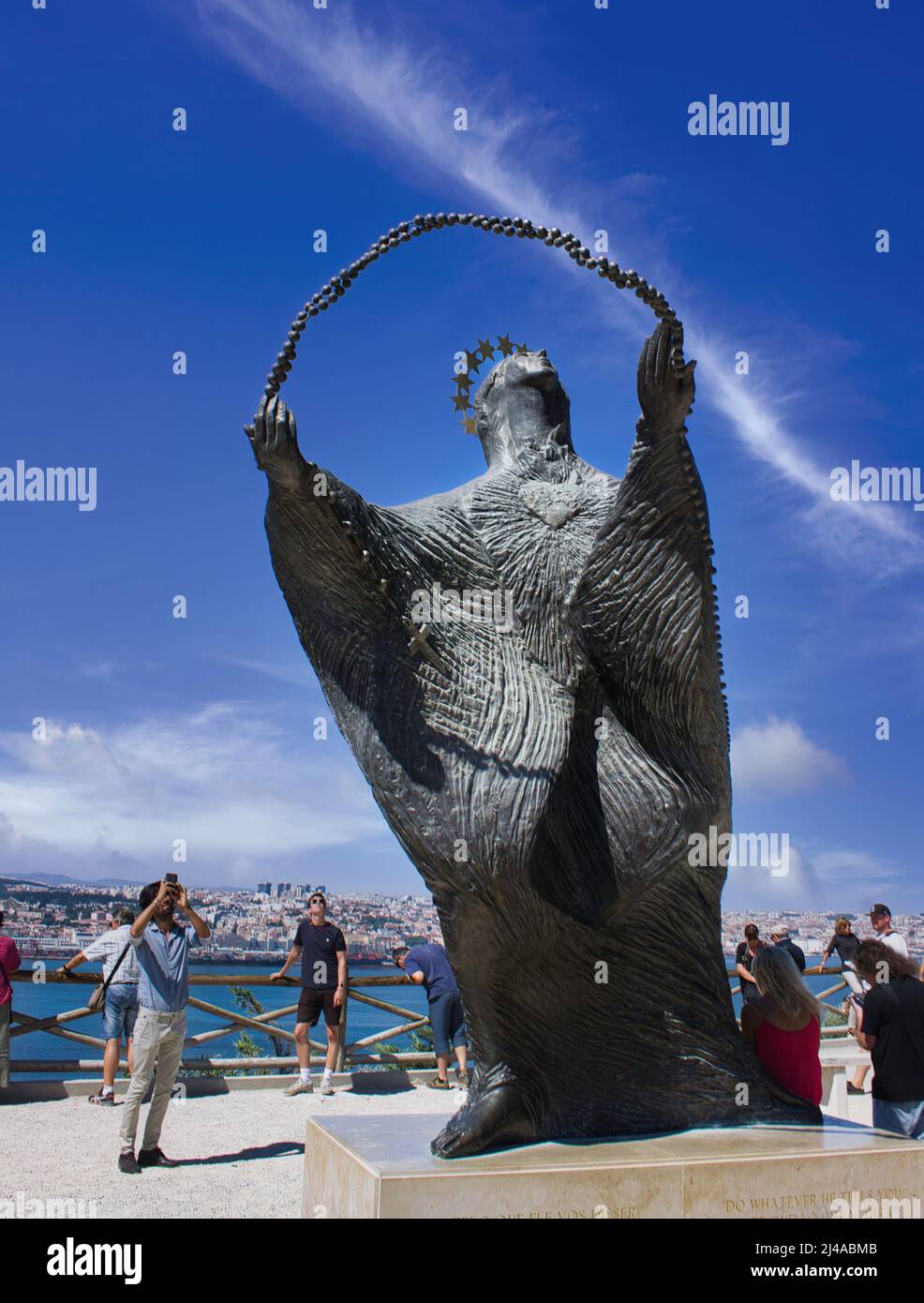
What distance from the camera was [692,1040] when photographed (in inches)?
201

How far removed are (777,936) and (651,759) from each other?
5.59 metres

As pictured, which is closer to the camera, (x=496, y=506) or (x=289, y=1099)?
(x=496, y=506)

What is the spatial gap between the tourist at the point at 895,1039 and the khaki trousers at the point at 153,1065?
387 cm

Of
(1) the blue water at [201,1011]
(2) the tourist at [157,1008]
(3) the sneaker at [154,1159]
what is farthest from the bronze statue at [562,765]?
(1) the blue water at [201,1011]

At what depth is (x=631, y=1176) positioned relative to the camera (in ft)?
14.3

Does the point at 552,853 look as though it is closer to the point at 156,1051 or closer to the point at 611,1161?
the point at 611,1161

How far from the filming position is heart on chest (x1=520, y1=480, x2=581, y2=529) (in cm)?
554

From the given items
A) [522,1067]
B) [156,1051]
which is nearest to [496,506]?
[522,1067]

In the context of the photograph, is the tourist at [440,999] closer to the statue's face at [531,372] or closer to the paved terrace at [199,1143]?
the paved terrace at [199,1143]

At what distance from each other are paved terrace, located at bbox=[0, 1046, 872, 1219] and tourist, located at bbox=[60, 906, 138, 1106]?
42 cm

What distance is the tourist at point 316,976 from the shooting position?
952cm

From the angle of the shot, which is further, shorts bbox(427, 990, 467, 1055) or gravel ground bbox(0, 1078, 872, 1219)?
shorts bbox(427, 990, 467, 1055)

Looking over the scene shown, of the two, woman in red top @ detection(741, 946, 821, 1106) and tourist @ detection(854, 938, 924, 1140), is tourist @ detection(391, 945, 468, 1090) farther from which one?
tourist @ detection(854, 938, 924, 1140)

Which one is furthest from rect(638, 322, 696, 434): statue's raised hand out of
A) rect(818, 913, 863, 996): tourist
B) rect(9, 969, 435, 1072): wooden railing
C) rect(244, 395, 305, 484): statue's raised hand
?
rect(9, 969, 435, 1072): wooden railing
